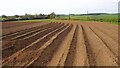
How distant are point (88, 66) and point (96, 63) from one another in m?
0.88

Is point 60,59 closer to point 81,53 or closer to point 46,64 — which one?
point 46,64

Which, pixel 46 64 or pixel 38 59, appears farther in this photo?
pixel 38 59

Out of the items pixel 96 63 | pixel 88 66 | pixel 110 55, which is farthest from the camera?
pixel 110 55

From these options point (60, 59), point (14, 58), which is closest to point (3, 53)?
point (14, 58)

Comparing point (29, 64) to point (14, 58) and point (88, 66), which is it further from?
point (88, 66)

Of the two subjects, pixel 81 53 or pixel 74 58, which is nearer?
pixel 74 58

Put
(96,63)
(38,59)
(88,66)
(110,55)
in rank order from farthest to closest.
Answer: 1. (110,55)
2. (38,59)
3. (96,63)
4. (88,66)

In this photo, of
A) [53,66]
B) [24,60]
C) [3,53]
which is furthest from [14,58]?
[53,66]

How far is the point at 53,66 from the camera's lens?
9406mm

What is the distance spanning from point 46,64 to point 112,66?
2562mm

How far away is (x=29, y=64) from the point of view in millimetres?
9766

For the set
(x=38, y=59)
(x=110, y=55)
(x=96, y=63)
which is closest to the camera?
(x=96, y=63)

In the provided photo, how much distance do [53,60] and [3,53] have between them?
124 inches

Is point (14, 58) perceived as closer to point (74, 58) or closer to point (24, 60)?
point (24, 60)
